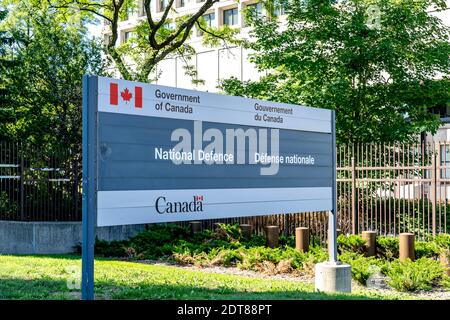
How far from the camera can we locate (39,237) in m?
18.1

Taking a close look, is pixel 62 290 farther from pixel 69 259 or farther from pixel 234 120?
pixel 69 259

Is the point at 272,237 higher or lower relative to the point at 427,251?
higher

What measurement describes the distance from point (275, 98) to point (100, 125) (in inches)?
577

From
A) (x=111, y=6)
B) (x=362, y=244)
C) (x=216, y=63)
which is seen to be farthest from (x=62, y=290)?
(x=216, y=63)

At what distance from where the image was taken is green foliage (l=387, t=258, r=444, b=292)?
39.2 feet

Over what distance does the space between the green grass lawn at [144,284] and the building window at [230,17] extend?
46.5 meters

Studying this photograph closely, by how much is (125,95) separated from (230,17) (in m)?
52.9

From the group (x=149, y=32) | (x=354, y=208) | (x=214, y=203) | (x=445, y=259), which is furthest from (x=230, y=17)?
(x=214, y=203)

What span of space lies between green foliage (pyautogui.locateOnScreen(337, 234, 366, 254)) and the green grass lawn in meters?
2.88

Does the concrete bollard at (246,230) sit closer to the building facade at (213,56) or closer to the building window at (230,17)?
the building facade at (213,56)

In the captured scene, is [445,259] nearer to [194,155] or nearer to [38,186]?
[194,155]

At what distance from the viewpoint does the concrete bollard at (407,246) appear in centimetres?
1422

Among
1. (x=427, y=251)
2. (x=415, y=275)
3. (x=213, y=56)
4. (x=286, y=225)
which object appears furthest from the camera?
(x=213, y=56)

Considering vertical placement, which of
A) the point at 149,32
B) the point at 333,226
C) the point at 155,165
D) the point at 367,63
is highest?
the point at 149,32
